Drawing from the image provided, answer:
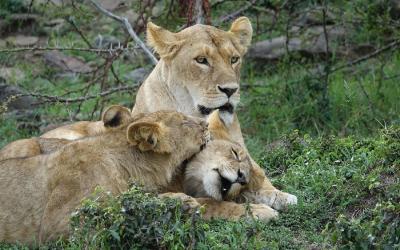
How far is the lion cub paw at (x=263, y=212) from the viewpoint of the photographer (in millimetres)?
6108

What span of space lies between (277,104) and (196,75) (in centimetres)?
418

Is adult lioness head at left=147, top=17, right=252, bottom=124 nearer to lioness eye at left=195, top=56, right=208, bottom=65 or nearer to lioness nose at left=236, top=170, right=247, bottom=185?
lioness eye at left=195, top=56, right=208, bottom=65

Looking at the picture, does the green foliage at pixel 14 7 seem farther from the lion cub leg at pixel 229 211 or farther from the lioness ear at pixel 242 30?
the lion cub leg at pixel 229 211

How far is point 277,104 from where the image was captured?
11.5 meters

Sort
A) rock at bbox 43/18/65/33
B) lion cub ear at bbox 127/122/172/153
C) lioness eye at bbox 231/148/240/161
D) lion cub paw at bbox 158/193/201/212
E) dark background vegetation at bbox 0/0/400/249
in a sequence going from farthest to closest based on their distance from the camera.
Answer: rock at bbox 43/18/65/33
lioness eye at bbox 231/148/240/161
lion cub ear at bbox 127/122/172/153
lion cub paw at bbox 158/193/201/212
dark background vegetation at bbox 0/0/400/249

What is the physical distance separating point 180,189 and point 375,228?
1508mm

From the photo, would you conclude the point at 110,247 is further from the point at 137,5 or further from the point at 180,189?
the point at 137,5

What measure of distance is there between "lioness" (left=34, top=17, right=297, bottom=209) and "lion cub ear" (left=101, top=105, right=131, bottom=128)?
1062mm

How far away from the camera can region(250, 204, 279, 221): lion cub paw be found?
611 centimetres

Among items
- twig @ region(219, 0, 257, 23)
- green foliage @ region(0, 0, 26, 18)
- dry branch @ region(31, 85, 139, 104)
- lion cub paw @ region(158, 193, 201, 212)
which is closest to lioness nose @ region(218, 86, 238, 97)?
lion cub paw @ region(158, 193, 201, 212)

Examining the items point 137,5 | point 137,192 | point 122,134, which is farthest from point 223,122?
point 137,5

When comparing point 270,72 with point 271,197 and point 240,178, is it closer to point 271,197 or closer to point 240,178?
point 271,197

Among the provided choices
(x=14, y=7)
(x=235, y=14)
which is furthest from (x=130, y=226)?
(x=14, y=7)

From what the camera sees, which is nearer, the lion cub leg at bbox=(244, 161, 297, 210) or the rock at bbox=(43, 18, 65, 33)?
the lion cub leg at bbox=(244, 161, 297, 210)
